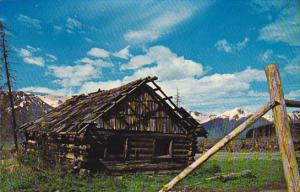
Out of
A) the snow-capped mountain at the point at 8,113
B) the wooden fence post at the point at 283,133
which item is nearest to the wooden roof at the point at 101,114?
the snow-capped mountain at the point at 8,113

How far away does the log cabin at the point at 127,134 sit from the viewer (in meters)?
17.1

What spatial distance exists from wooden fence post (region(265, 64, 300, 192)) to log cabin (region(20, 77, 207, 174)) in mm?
11468

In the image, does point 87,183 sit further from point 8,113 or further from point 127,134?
point 8,113

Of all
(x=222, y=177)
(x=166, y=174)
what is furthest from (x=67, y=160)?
(x=222, y=177)

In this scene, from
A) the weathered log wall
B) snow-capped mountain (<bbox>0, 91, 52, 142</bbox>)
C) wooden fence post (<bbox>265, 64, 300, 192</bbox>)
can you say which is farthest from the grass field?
wooden fence post (<bbox>265, 64, 300, 192</bbox>)

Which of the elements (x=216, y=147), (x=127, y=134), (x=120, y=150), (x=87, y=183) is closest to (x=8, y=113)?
(x=120, y=150)

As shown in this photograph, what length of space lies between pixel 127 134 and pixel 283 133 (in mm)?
12872

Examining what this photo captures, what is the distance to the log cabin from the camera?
17062mm

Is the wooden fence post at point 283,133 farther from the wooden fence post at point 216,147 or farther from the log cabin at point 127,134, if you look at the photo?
the log cabin at point 127,134

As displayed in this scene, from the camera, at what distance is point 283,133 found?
19.0ft

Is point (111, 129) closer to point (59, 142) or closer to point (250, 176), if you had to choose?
point (59, 142)

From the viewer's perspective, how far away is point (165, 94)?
19.5 metres

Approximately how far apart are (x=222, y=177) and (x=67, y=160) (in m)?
8.06

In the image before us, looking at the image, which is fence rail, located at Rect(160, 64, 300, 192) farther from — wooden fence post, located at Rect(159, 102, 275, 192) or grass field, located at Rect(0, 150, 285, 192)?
grass field, located at Rect(0, 150, 285, 192)
